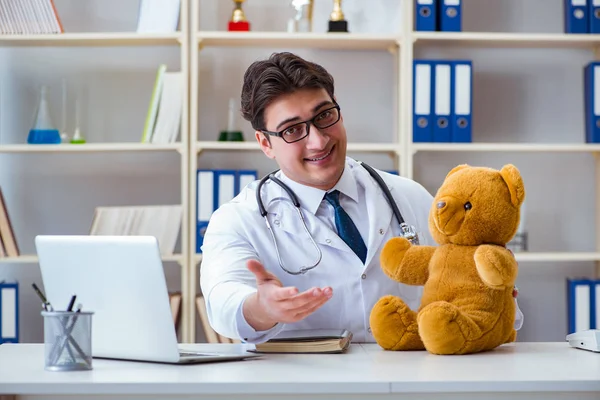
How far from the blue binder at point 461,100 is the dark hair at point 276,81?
1.20 m

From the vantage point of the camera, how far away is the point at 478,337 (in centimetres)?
142

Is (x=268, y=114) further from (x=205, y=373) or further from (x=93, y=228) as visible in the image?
(x=93, y=228)

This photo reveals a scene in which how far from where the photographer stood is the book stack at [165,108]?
293cm

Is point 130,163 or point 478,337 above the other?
point 130,163

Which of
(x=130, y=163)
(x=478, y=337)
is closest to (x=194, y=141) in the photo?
(x=130, y=163)

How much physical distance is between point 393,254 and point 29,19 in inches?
79.2

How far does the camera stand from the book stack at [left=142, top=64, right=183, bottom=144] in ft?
9.62

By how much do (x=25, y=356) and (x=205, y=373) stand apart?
1.37 ft

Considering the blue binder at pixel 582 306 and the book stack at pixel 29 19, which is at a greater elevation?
the book stack at pixel 29 19

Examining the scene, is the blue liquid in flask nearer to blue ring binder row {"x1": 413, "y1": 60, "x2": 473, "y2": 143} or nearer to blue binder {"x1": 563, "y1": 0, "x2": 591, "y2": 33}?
blue ring binder row {"x1": 413, "y1": 60, "x2": 473, "y2": 143}

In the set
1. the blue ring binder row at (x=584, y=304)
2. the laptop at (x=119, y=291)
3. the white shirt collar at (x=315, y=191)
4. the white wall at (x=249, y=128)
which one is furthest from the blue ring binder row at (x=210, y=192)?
the laptop at (x=119, y=291)

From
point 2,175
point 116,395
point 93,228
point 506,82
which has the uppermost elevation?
point 506,82

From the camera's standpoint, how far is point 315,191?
185 cm

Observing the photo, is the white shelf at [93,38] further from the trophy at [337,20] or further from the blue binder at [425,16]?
the blue binder at [425,16]
